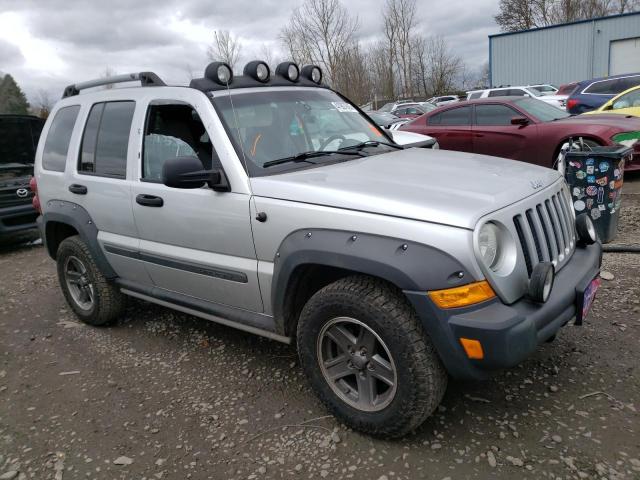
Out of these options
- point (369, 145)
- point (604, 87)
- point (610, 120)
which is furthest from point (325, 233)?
point (604, 87)

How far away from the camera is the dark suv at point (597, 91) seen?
46.7ft

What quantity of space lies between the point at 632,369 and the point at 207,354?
278cm

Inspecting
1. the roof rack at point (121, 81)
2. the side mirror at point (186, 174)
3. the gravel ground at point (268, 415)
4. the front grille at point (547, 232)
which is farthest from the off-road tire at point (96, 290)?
the front grille at point (547, 232)

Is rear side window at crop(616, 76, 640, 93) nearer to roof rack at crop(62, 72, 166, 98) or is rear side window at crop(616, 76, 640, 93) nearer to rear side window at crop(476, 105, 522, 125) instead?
rear side window at crop(476, 105, 522, 125)

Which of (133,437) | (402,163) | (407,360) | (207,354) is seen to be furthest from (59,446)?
(402,163)

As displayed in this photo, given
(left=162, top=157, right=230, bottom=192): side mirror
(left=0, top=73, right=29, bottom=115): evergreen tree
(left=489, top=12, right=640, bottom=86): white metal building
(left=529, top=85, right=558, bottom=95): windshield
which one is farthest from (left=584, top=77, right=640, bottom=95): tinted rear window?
(left=0, top=73, right=29, bottom=115): evergreen tree

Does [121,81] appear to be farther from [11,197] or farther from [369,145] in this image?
[11,197]

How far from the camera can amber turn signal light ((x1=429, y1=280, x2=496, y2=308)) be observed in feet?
7.35

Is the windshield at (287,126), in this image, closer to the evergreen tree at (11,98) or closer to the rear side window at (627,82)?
the rear side window at (627,82)

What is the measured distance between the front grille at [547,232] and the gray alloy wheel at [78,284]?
11.3ft

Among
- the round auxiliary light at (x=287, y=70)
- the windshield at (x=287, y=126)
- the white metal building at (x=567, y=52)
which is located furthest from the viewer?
the white metal building at (x=567, y=52)

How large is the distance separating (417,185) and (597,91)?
14775 mm

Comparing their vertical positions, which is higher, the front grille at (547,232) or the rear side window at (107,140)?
the rear side window at (107,140)

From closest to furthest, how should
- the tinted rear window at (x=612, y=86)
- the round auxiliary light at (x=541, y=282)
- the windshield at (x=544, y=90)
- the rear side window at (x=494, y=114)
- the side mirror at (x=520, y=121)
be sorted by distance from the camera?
the round auxiliary light at (x=541, y=282) → the side mirror at (x=520, y=121) → the rear side window at (x=494, y=114) → the tinted rear window at (x=612, y=86) → the windshield at (x=544, y=90)
